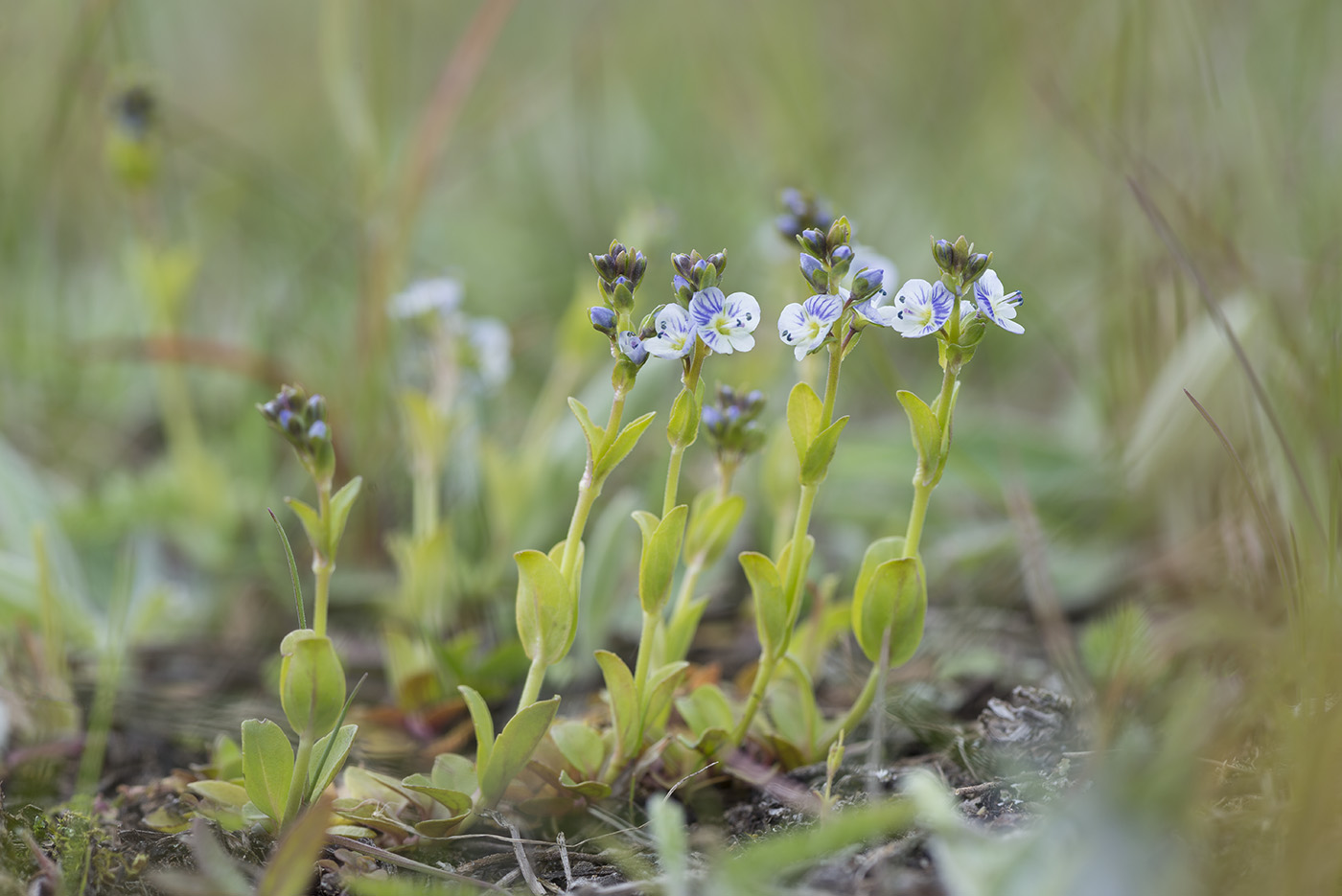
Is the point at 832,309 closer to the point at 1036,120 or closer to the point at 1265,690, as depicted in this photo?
the point at 1265,690

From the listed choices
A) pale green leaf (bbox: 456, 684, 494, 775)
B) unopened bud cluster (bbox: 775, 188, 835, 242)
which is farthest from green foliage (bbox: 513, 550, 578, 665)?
unopened bud cluster (bbox: 775, 188, 835, 242)

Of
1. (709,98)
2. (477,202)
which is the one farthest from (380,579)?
(709,98)

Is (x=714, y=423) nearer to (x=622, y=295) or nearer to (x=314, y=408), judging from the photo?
(x=622, y=295)

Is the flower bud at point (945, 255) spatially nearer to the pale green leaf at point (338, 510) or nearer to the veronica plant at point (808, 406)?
the veronica plant at point (808, 406)

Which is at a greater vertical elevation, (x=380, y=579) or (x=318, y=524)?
(x=318, y=524)

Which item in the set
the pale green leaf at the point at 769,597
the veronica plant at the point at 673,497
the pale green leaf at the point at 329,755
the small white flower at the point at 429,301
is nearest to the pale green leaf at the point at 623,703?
the veronica plant at the point at 673,497

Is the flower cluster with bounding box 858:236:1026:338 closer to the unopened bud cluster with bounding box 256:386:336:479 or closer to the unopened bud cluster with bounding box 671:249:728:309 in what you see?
the unopened bud cluster with bounding box 671:249:728:309

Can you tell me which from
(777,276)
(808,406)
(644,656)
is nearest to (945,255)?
(808,406)
